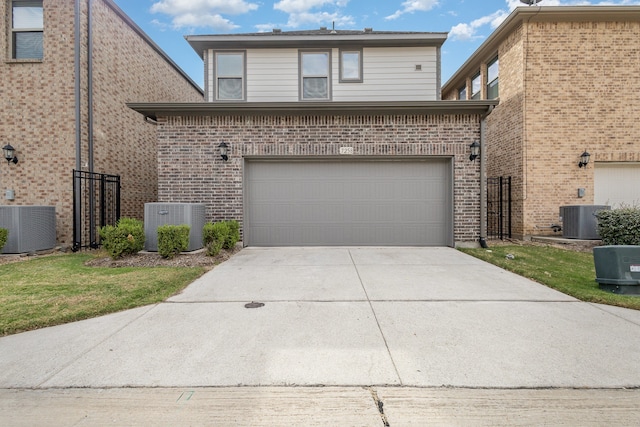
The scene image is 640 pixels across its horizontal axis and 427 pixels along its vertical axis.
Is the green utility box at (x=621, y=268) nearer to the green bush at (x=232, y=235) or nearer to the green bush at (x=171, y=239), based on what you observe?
the green bush at (x=232, y=235)

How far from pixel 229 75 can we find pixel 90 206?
5.61 m

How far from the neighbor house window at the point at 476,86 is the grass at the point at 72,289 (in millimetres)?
12774

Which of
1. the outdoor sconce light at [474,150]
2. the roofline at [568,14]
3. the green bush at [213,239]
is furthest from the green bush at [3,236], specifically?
the roofline at [568,14]

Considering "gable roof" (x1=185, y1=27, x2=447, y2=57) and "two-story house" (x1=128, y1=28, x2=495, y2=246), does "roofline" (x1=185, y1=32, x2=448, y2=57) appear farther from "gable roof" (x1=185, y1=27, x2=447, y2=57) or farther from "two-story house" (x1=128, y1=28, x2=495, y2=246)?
"two-story house" (x1=128, y1=28, x2=495, y2=246)

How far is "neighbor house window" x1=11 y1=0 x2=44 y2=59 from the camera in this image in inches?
336

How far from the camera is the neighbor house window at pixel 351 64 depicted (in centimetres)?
1027

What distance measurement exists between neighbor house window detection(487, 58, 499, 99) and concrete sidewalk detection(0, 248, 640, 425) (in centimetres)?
958

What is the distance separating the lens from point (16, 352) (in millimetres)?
2896

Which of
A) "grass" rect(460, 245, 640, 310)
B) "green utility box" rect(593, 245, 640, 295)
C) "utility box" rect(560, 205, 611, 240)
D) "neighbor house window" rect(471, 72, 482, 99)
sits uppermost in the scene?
"neighbor house window" rect(471, 72, 482, 99)

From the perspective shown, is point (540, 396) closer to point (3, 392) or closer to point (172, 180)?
point (3, 392)

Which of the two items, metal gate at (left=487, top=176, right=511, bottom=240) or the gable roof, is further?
metal gate at (left=487, top=176, right=511, bottom=240)

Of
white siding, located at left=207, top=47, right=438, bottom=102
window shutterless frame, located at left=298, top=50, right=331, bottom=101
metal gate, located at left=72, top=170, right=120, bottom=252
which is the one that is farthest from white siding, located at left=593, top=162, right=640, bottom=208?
metal gate, located at left=72, top=170, right=120, bottom=252

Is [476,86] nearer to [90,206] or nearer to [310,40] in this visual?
[310,40]

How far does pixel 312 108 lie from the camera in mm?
8344
